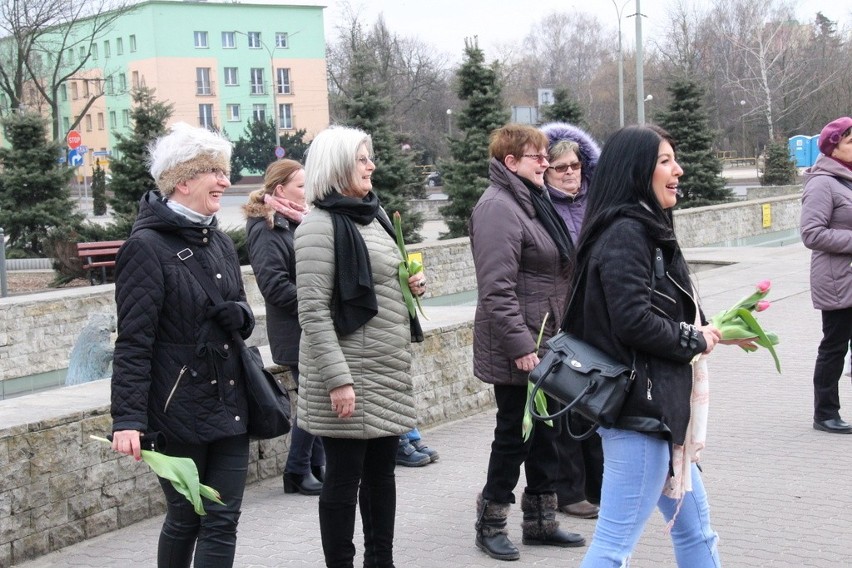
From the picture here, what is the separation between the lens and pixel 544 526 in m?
5.15

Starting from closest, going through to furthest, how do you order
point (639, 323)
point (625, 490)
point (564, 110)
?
1. point (639, 323)
2. point (625, 490)
3. point (564, 110)

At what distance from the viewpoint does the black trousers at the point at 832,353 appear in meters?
7.07

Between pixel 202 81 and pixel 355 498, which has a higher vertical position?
pixel 202 81

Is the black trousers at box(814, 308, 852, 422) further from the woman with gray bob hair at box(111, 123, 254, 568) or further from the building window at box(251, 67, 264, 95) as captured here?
the building window at box(251, 67, 264, 95)

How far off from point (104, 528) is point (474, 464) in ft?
7.34

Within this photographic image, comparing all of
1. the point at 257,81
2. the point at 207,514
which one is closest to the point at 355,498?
the point at 207,514

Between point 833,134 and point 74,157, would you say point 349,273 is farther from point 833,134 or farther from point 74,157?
point 74,157

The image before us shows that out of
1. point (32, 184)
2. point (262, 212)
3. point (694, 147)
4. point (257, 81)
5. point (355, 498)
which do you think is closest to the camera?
point (355, 498)

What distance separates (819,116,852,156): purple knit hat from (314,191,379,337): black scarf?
380cm

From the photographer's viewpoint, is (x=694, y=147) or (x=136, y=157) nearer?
(x=136, y=157)

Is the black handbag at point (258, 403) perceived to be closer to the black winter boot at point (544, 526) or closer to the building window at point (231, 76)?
the black winter boot at point (544, 526)

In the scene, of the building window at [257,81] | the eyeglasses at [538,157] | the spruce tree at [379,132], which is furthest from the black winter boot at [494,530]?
the building window at [257,81]

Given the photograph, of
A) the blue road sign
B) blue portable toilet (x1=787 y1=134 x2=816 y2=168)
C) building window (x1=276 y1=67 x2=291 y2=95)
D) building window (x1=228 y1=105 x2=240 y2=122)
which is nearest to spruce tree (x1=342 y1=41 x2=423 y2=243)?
the blue road sign

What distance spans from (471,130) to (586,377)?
24.1m
